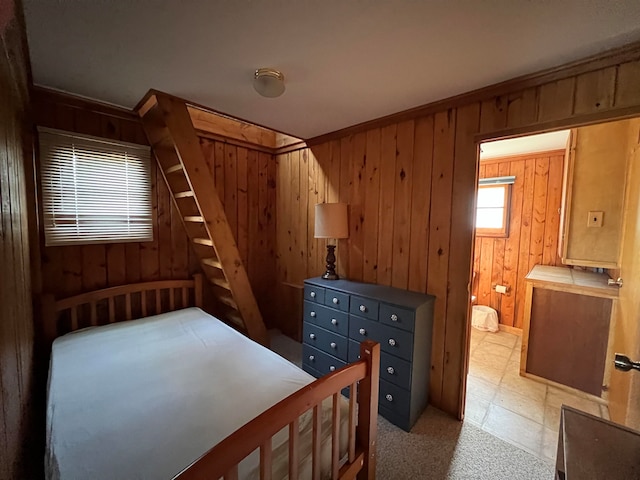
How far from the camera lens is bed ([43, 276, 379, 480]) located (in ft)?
2.83

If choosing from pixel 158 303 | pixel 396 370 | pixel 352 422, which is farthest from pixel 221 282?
pixel 352 422

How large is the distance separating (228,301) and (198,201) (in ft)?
3.68

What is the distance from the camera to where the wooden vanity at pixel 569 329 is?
83.6 inches

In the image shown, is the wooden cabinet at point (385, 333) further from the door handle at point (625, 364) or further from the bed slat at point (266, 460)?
the bed slat at point (266, 460)

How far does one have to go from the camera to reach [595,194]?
2.21m

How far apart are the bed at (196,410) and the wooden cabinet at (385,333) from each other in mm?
598

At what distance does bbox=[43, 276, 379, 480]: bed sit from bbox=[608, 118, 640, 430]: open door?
1268 millimetres

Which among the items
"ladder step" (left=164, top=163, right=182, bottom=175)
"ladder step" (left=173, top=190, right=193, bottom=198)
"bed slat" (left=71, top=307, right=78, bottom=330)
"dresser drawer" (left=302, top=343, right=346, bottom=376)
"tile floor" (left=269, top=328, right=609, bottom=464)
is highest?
"ladder step" (left=164, top=163, right=182, bottom=175)

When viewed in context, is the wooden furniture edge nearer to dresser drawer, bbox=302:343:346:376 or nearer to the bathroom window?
the bathroom window

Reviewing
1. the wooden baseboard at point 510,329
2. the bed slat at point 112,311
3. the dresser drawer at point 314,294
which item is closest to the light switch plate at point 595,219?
the wooden baseboard at point 510,329

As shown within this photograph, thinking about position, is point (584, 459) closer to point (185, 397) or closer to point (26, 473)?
point (185, 397)

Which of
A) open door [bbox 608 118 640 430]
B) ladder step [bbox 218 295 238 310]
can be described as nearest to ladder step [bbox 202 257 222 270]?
ladder step [bbox 218 295 238 310]

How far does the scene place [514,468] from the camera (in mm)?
1532

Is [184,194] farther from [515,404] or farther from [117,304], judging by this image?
[515,404]
